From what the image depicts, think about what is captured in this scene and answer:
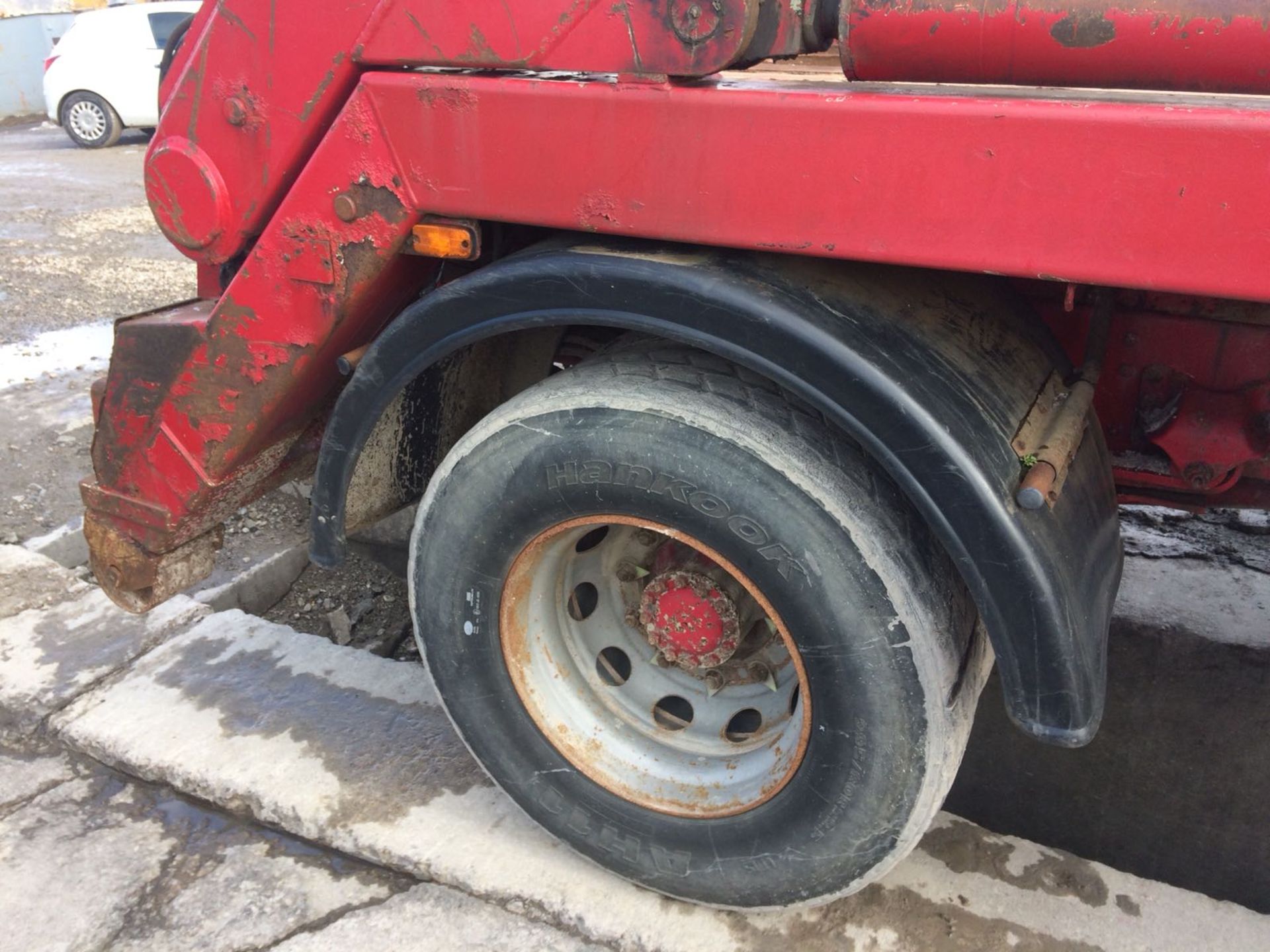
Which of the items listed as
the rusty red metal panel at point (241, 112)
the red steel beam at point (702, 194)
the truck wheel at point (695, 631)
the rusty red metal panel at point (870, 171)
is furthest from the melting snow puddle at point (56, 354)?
the rusty red metal panel at point (870, 171)

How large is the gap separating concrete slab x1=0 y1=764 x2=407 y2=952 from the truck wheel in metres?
0.50

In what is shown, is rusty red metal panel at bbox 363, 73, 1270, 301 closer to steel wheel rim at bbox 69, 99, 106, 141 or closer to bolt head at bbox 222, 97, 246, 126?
bolt head at bbox 222, 97, 246, 126

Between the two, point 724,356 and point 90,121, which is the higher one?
point 724,356

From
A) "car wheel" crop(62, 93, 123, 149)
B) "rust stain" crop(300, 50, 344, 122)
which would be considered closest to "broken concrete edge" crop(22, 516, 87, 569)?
"rust stain" crop(300, 50, 344, 122)

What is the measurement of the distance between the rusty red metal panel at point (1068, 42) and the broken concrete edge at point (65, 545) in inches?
114

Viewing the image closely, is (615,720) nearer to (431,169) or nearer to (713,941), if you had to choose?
(713,941)

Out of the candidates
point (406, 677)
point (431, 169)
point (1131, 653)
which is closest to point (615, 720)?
point (406, 677)

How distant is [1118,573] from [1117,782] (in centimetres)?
95

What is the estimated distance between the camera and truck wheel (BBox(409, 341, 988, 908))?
55.4 inches

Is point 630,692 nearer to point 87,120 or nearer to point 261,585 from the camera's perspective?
point 261,585

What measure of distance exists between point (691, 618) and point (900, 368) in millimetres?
598

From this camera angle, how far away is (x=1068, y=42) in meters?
1.24

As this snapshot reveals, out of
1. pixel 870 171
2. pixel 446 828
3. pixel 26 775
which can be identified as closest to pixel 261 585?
pixel 26 775

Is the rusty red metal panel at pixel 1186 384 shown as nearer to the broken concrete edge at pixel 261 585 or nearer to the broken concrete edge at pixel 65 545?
the broken concrete edge at pixel 261 585
